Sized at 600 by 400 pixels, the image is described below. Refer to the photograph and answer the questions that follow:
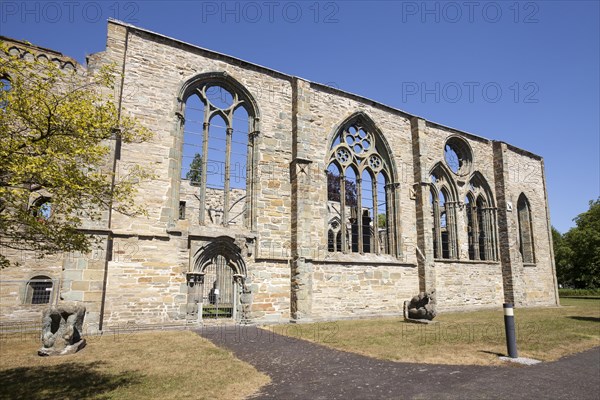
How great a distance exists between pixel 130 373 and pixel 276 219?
7.47 m

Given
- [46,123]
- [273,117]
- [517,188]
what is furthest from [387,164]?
[46,123]

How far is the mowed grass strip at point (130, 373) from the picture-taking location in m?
4.61

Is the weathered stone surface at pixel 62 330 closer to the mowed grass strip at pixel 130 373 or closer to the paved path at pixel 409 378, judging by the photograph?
the mowed grass strip at pixel 130 373

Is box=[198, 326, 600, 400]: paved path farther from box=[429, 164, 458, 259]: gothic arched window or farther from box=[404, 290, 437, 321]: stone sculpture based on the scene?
box=[429, 164, 458, 259]: gothic arched window

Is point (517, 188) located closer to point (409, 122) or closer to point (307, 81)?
point (409, 122)

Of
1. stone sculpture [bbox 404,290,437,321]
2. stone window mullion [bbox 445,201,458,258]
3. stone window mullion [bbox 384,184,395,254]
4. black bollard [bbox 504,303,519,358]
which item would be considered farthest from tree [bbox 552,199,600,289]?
black bollard [bbox 504,303,519,358]

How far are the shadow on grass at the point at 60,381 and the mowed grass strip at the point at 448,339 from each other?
4.30 meters

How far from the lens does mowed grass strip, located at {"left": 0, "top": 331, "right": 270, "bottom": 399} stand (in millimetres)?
4605

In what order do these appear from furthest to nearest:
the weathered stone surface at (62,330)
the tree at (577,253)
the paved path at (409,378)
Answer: the tree at (577,253)
the weathered stone surface at (62,330)
the paved path at (409,378)

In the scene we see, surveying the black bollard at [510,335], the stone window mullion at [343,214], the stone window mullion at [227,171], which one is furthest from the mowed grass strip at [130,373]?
the stone window mullion at [343,214]

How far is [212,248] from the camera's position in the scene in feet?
37.2

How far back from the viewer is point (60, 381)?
513 cm

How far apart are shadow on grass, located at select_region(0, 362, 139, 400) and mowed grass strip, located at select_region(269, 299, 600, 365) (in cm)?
430

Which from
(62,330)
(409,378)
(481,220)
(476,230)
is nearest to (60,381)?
(62,330)
